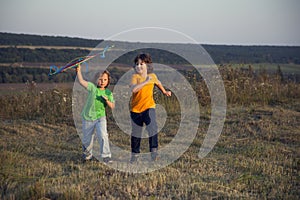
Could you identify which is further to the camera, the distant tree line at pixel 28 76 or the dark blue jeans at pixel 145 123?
the distant tree line at pixel 28 76

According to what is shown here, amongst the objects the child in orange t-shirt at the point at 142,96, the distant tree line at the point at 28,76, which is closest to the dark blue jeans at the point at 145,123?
the child in orange t-shirt at the point at 142,96

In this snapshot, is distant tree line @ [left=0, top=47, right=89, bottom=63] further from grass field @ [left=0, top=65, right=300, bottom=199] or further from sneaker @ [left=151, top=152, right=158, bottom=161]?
sneaker @ [left=151, top=152, right=158, bottom=161]

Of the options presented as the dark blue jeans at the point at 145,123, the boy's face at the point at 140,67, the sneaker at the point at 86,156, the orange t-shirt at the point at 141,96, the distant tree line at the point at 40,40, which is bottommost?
the sneaker at the point at 86,156

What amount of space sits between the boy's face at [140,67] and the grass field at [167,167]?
1.60m

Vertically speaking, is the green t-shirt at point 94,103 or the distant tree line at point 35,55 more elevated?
the distant tree line at point 35,55

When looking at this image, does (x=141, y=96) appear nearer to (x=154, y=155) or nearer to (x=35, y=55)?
(x=154, y=155)

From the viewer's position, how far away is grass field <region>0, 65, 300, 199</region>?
16.5ft

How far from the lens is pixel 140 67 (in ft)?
21.3

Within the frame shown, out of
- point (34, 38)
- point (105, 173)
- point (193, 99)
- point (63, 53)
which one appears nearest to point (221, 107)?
point (193, 99)

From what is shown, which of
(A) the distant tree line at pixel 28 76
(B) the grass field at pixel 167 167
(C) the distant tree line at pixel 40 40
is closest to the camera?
(B) the grass field at pixel 167 167

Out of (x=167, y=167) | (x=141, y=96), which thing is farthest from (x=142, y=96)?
(x=167, y=167)

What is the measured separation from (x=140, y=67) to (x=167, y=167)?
1.67 m

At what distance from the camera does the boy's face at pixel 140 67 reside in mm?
6477

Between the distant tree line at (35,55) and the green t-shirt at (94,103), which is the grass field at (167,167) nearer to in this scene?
the green t-shirt at (94,103)
